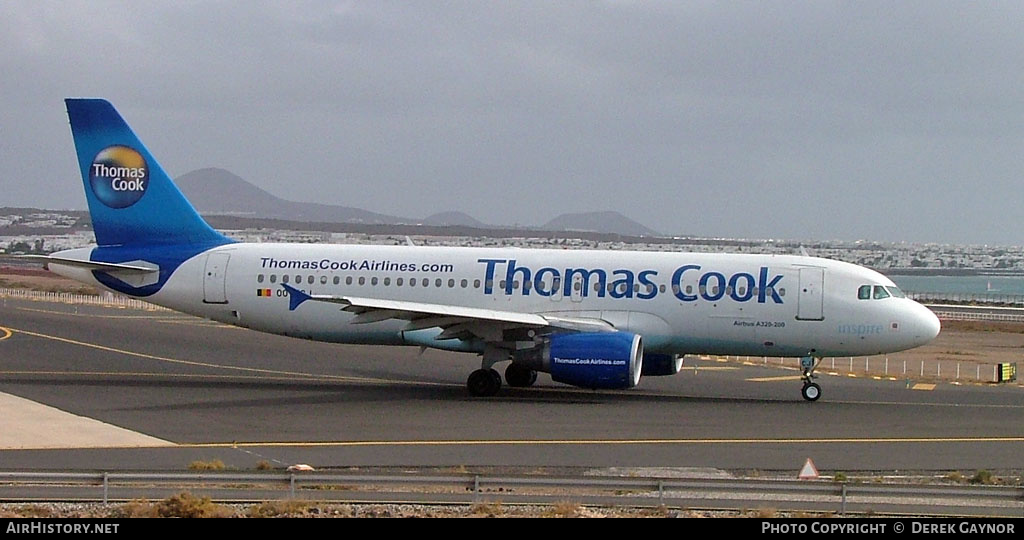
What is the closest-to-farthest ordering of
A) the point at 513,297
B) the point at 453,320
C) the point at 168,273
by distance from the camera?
the point at 453,320
the point at 513,297
the point at 168,273

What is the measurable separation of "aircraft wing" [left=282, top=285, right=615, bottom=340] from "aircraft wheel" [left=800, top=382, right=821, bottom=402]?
514 centimetres

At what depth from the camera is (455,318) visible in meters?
31.0

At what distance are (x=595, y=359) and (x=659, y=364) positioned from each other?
13.4ft

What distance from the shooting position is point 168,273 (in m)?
35.8

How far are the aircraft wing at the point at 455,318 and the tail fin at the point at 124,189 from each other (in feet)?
18.4

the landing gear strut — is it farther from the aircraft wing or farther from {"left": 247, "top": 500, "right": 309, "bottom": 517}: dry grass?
{"left": 247, "top": 500, "right": 309, "bottom": 517}: dry grass

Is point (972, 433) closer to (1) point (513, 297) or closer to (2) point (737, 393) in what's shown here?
(2) point (737, 393)

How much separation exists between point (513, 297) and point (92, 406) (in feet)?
35.7

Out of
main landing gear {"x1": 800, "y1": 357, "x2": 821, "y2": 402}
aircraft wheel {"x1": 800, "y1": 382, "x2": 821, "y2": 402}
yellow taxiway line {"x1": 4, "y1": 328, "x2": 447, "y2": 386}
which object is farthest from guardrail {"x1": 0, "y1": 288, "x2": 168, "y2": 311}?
aircraft wheel {"x1": 800, "y1": 382, "x2": 821, "y2": 402}

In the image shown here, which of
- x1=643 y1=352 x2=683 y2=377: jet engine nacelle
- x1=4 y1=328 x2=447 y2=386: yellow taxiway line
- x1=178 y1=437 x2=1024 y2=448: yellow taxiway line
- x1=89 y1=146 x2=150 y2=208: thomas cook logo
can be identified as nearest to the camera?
x1=178 y1=437 x2=1024 y2=448: yellow taxiway line

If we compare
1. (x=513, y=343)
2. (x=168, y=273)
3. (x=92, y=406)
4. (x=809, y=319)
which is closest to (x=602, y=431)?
(x=513, y=343)

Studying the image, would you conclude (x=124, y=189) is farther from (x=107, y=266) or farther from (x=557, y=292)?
(x=557, y=292)

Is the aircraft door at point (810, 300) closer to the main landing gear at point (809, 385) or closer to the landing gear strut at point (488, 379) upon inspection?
the main landing gear at point (809, 385)

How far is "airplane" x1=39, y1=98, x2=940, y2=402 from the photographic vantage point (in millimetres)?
31734
